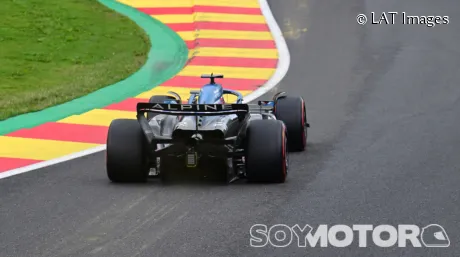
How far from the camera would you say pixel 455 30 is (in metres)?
23.4

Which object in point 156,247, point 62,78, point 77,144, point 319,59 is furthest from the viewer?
point 319,59

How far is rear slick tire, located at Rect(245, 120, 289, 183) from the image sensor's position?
1095cm

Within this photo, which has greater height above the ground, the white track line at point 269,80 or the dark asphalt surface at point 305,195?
the white track line at point 269,80

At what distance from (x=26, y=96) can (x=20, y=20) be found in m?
7.16

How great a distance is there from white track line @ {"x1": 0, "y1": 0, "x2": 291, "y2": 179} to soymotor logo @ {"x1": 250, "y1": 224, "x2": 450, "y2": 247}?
394 centimetres

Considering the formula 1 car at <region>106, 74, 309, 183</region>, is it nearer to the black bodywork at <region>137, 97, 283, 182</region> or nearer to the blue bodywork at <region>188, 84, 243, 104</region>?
the black bodywork at <region>137, 97, 283, 182</region>

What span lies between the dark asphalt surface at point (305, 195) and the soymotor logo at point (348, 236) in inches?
4.9

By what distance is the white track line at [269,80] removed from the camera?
12.3m

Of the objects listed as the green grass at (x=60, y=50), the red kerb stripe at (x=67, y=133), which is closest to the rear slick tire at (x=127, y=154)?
the red kerb stripe at (x=67, y=133)

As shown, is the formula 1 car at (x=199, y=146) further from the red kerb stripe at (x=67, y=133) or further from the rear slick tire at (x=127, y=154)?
the red kerb stripe at (x=67, y=133)

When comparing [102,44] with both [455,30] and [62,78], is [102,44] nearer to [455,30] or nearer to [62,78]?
[62,78]

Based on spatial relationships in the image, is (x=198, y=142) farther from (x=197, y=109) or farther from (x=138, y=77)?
(x=138, y=77)

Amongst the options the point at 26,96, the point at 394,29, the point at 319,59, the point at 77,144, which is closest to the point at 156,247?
the point at 77,144

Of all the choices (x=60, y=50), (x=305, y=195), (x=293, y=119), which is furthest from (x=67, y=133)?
(x=60, y=50)
